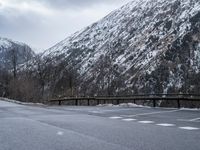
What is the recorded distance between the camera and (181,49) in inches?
4513

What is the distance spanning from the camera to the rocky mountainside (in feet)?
337

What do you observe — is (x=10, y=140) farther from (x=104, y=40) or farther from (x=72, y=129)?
(x=104, y=40)

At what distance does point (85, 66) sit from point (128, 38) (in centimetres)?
2001

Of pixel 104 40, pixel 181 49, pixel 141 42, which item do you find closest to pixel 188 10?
pixel 141 42

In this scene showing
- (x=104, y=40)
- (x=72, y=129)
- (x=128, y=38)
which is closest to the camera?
(x=72, y=129)

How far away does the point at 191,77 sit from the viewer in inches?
3681

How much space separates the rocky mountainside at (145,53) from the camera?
103 m

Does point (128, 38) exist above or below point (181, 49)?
above

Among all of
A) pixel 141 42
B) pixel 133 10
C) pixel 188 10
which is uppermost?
pixel 133 10

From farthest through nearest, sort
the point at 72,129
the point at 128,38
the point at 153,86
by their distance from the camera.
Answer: the point at 128,38, the point at 153,86, the point at 72,129

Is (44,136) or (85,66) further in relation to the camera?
(85,66)

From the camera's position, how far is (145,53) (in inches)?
5320

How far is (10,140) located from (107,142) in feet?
9.37

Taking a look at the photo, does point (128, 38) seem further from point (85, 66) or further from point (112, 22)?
point (112, 22)
